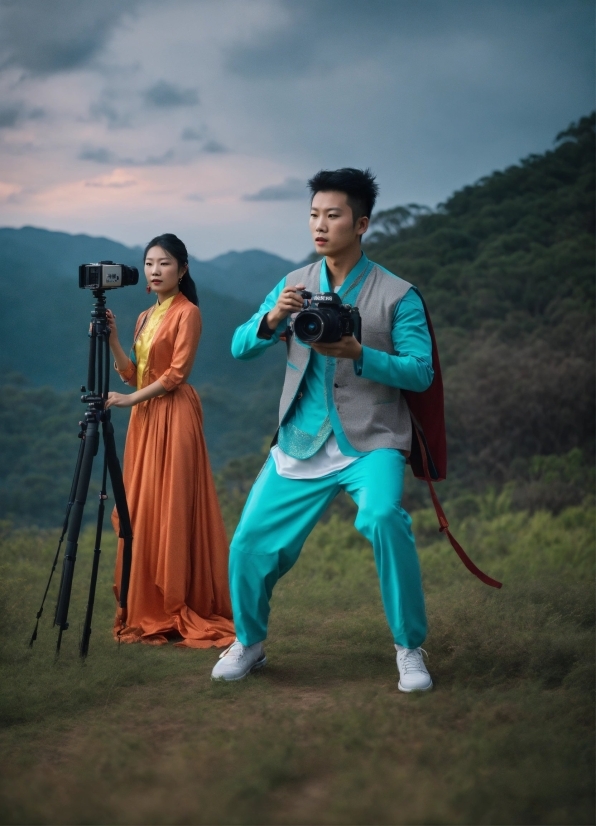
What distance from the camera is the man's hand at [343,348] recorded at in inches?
103

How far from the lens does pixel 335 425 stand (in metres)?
2.84

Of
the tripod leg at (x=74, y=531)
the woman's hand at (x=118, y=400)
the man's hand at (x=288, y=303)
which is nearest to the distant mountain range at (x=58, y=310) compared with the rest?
the woman's hand at (x=118, y=400)

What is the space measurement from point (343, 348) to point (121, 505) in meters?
1.19

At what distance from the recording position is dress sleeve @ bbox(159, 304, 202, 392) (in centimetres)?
353

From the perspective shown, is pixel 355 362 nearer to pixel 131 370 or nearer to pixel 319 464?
pixel 319 464

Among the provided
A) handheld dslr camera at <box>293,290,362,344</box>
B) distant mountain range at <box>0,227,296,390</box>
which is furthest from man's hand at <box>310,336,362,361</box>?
distant mountain range at <box>0,227,296,390</box>

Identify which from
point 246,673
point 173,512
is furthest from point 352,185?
point 246,673

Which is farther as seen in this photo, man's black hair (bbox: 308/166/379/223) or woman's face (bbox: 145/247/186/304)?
woman's face (bbox: 145/247/186/304)

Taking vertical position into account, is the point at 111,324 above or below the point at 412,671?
above

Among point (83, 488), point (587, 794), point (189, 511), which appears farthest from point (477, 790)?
point (189, 511)

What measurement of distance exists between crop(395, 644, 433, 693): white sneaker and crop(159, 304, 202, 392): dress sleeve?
1.43 metres

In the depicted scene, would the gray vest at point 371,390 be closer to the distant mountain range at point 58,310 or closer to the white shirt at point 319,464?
the white shirt at point 319,464

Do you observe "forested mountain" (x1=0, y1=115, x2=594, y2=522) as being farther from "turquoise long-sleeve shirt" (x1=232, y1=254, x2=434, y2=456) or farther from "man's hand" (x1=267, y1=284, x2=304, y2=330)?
"man's hand" (x1=267, y1=284, x2=304, y2=330)

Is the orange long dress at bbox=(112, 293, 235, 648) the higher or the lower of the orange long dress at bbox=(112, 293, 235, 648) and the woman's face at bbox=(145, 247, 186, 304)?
the lower
